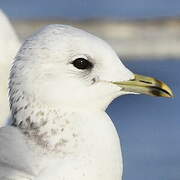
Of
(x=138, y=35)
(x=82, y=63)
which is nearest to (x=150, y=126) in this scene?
(x=138, y=35)

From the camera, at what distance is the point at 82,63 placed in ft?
15.5

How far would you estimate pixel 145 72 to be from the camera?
1072 centimetres

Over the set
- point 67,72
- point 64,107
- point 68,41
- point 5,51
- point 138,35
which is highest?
point 138,35

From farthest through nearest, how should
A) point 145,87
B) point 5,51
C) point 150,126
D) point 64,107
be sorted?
point 150,126 → point 5,51 → point 145,87 → point 64,107

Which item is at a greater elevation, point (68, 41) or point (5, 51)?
point (5, 51)

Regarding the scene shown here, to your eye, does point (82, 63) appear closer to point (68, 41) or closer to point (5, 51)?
point (68, 41)

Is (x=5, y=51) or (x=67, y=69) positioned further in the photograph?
(x=5, y=51)

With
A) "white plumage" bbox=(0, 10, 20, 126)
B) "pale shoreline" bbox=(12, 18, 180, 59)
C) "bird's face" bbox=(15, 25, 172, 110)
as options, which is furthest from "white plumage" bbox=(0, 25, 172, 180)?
"pale shoreline" bbox=(12, 18, 180, 59)

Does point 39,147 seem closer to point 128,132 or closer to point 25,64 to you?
point 25,64

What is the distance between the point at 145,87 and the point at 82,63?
29cm

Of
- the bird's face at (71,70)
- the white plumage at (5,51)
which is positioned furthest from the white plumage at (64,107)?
the white plumage at (5,51)

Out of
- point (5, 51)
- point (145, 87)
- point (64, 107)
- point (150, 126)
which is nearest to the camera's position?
point (64, 107)

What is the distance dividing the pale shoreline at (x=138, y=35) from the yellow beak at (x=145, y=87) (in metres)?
5.41

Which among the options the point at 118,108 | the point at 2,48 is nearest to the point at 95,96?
the point at 2,48
